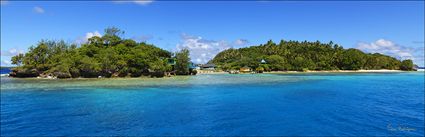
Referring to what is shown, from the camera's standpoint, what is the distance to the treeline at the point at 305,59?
110188mm

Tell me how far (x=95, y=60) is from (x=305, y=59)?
78.2 metres

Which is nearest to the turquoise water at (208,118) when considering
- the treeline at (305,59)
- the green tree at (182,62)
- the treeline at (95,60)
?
the treeline at (95,60)

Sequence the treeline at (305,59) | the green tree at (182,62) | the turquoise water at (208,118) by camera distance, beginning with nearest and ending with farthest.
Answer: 1. the turquoise water at (208,118)
2. the green tree at (182,62)
3. the treeline at (305,59)

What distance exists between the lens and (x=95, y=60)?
204ft

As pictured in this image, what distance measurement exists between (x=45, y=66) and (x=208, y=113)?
56.3 metres

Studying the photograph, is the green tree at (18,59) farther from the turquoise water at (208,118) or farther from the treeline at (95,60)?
the turquoise water at (208,118)

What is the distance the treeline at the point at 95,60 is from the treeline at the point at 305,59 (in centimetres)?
4466

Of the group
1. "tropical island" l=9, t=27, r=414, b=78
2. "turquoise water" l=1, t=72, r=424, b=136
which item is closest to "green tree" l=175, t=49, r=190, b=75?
"tropical island" l=9, t=27, r=414, b=78

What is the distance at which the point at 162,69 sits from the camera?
64.9 meters

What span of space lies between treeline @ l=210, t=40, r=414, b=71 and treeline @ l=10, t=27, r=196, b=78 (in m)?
44.7

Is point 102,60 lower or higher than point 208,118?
higher

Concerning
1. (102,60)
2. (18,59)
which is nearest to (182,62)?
(102,60)

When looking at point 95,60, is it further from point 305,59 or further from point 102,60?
point 305,59

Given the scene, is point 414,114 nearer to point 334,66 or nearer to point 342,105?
point 342,105
